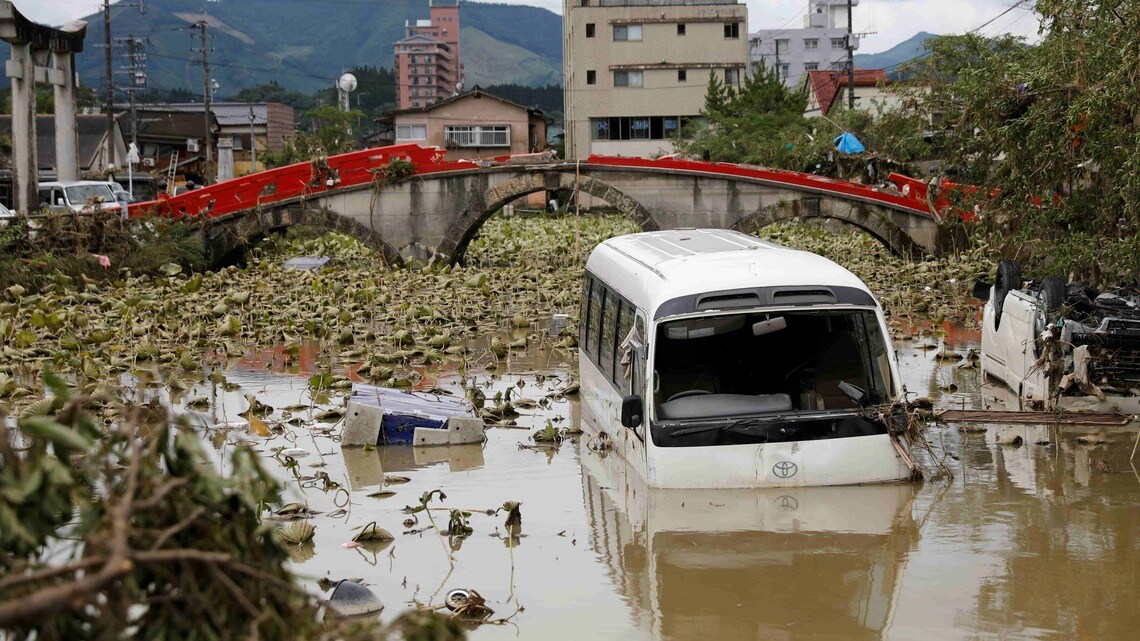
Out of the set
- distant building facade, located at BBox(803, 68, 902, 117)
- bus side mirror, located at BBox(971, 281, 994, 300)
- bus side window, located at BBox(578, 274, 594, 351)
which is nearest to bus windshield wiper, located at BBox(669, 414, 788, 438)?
bus side window, located at BBox(578, 274, 594, 351)

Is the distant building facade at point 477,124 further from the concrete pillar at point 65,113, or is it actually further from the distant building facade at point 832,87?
the concrete pillar at point 65,113

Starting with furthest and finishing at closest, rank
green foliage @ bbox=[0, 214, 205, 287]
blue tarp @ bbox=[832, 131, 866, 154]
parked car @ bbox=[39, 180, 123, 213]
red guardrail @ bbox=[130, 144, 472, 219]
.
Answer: parked car @ bbox=[39, 180, 123, 213], blue tarp @ bbox=[832, 131, 866, 154], red guardrail @ bbox=[130, 144, 472, 219], green foliage @ bbox=[0, 214, 205, 287]

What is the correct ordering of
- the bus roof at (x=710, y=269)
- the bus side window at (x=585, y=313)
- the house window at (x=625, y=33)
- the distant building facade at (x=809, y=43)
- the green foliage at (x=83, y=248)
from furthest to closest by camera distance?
the distant building facade at (x=809, y=43) → the house window at (x=625, y=33) → the green foliage at (x=83, y=248) → the bus side window at (x=585, y=313) → the bus roof at (x=710, y=269)

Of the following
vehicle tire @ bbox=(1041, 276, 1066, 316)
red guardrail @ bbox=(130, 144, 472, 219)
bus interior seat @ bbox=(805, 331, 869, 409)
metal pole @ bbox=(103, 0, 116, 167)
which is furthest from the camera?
metal pole @ bbox=(103, 0, 116, 167)

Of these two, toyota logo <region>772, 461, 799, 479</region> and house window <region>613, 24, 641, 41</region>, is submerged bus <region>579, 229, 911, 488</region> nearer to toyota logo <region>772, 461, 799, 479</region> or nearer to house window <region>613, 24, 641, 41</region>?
toyota logo <region>772, 461, 799, 479</region>

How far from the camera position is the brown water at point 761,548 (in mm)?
7277

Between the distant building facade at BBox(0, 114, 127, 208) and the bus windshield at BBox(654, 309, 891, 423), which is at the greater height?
the distant building facade at BBox(0, 114, 127, 208)

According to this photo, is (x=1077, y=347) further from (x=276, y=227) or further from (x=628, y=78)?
(x=628, y=78)

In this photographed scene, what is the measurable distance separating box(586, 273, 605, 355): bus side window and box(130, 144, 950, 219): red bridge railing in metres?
18.3

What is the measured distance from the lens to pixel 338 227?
104ft

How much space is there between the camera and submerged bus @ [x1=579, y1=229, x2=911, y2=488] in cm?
912

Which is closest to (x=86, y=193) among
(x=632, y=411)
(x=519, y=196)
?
(x=519, y=196)

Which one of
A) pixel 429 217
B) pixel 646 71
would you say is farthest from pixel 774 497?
pixel 646 71

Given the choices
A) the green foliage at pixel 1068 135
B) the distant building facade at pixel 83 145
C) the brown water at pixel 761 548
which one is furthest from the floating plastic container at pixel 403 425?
the distant building facade at pixel 83 145
